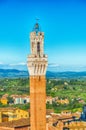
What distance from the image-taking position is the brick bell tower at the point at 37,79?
16688mm

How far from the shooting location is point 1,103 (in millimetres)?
44125

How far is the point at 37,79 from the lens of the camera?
54.9 ft

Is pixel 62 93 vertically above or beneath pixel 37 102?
beneath

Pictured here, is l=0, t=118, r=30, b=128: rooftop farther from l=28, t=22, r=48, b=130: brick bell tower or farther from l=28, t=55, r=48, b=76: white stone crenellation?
l=28, t=55, r=48, b=76: white stone crenellation

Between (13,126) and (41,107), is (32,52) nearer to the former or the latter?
(41,107)

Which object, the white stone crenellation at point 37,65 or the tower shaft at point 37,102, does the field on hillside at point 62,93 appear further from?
the white stone crenellation at point 37,65

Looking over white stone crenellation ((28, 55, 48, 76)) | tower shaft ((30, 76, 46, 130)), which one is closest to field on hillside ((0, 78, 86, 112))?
tower shaft ((30, 76, 46, 130))

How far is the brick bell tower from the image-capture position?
16.7m

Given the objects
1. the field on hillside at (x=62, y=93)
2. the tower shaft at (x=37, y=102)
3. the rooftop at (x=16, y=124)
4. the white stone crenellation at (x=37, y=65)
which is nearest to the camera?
the white stone crenellation at (x=37, y=65)

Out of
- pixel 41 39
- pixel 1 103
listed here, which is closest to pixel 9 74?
pixel 1 103

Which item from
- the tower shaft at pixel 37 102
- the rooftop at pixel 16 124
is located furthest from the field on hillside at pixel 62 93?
the tower shaft at pixel 37 102

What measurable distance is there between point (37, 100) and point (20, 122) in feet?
23.1

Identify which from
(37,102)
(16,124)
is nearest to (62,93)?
(16,124)

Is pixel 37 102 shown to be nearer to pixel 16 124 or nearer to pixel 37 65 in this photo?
pixel 37 65
